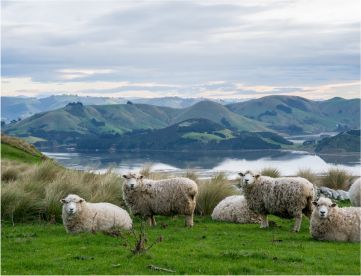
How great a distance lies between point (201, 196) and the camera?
1335cm

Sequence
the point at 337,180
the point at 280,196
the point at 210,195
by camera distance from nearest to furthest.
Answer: the point at 280,196 → the point at 210,195 → the point at 337,180

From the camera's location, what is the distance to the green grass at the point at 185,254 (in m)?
5.91

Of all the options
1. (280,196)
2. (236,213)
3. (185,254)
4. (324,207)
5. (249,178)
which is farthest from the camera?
(236,213)

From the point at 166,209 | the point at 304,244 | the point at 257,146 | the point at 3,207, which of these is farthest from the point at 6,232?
the point at 257,146

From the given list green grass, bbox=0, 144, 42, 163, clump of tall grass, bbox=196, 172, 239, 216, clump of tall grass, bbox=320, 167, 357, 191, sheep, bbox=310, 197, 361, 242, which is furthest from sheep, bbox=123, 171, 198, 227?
green grass, bbox=0, 144, 42, 163

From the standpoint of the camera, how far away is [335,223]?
815 centimetres

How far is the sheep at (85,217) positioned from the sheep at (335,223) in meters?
5.22

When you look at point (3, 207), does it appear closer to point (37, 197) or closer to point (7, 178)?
point (37, 197)

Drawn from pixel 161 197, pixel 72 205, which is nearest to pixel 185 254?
pixel 161 197

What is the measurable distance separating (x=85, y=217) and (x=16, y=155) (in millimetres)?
18489

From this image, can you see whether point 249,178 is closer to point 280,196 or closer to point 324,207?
point 280,196

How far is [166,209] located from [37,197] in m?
4.69

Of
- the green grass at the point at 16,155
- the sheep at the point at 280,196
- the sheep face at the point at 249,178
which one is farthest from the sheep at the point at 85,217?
the green grass at the point at 16,155

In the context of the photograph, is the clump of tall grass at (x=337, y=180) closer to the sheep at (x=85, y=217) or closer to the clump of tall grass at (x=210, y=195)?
the clump of tall grass at (x=210, y=195)
